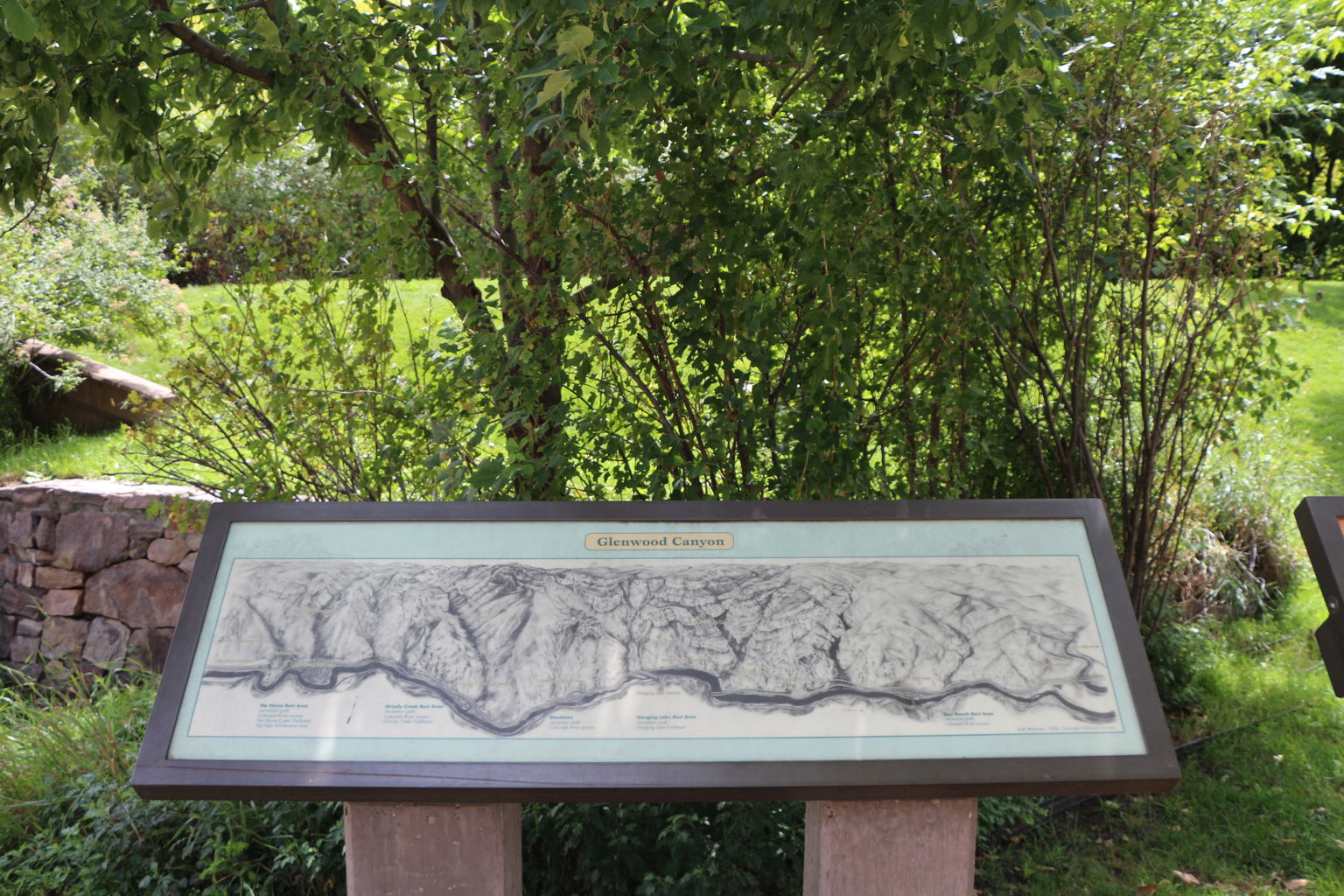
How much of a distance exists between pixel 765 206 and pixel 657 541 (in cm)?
151

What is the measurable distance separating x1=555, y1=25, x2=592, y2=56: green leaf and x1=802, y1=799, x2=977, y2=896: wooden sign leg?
168 centimetres

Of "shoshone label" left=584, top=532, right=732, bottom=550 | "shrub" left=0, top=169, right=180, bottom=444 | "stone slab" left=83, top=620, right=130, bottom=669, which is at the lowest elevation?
"stone slab" left=83, top=620, right=130, bottom=669

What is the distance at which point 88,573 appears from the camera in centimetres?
607

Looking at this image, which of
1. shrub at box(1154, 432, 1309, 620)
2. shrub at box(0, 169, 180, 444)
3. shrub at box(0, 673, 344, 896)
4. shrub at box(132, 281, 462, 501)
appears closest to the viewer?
shrub at box(0, 673, 344, 896)

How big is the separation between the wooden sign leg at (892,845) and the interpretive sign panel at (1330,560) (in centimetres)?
92

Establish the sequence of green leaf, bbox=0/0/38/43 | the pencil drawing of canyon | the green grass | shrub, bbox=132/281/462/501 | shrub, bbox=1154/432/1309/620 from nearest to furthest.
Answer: green leaf, bbox=0/0/38/43, the pencil drawing of canyon, shrub, bbox=132/281/462/501, shrub, bbox=1154/432/1309/620, the green grass

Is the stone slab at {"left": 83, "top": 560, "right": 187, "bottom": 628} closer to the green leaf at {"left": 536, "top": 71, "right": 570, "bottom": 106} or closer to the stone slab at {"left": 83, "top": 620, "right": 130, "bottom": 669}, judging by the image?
the stone slab at {"left": 83, "top": 620, "right": 130, "bottom": 669}

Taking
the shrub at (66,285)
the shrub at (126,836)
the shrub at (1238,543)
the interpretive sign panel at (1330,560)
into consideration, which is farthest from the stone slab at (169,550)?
the interpretive sign panel at (1330,560)

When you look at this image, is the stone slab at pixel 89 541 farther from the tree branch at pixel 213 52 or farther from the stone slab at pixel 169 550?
the tree branch at pixel 213 52

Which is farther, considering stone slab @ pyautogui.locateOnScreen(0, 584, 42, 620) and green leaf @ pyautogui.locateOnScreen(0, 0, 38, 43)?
stone slab @ pyautogui.locateOnScreen(0, 584, 42, 620)

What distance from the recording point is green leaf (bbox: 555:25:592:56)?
2201mm

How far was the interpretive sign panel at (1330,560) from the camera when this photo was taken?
2449mm

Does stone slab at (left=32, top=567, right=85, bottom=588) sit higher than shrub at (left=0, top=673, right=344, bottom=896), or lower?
lower

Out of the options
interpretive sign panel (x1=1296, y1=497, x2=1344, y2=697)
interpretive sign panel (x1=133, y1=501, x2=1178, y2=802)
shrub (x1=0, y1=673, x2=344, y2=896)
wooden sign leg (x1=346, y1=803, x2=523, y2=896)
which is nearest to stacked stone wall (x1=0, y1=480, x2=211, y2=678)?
shrub (x1=0, y1=673, x2=344, y2=896)
